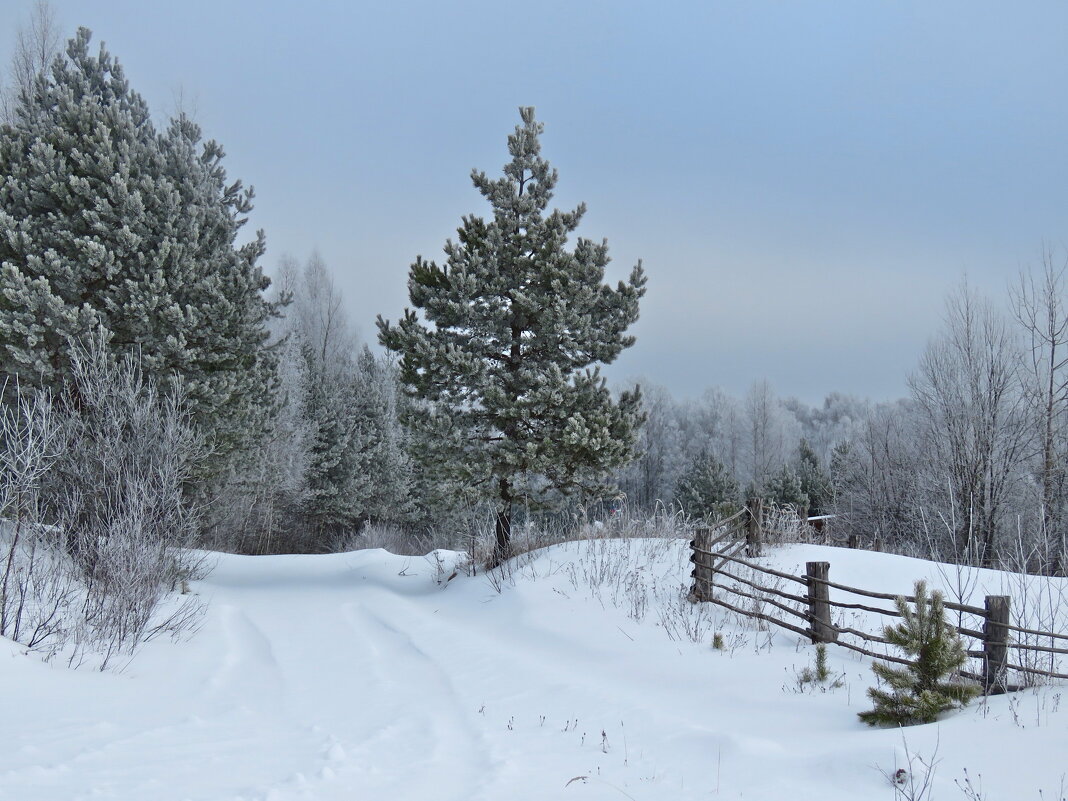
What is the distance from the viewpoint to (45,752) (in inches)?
173

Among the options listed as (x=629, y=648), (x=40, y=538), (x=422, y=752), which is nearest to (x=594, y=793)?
(x=422, y=752)

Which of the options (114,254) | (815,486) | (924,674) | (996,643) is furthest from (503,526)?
(815,486)

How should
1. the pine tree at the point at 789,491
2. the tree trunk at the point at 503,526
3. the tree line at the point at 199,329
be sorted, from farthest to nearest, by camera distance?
the pine tree at the point at 789,491 < the tree trunk at the point at 503,526 < the tree line at the point at 199,329

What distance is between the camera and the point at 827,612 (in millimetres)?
8102

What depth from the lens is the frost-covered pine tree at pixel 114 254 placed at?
12391 mm

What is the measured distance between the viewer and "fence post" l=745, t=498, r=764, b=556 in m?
12.7

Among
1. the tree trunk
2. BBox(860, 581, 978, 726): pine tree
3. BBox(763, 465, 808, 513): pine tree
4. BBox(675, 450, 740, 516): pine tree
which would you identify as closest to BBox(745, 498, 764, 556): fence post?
the tree trunk

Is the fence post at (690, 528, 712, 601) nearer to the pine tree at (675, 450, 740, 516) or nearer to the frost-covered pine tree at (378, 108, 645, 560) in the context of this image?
the frost-covered pine tree at (378, 108, 645, 560)

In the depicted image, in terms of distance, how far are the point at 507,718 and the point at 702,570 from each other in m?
4.58

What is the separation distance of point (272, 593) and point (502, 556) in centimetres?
543

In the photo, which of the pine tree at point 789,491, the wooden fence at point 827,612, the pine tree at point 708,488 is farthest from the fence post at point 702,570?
the pine tree at point 789,491

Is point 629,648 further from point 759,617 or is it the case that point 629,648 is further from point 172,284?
point 172,284

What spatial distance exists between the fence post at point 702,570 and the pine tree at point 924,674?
14.2 feet

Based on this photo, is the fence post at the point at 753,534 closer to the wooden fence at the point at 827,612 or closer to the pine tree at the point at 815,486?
the wooden fence at the point at 827,612
